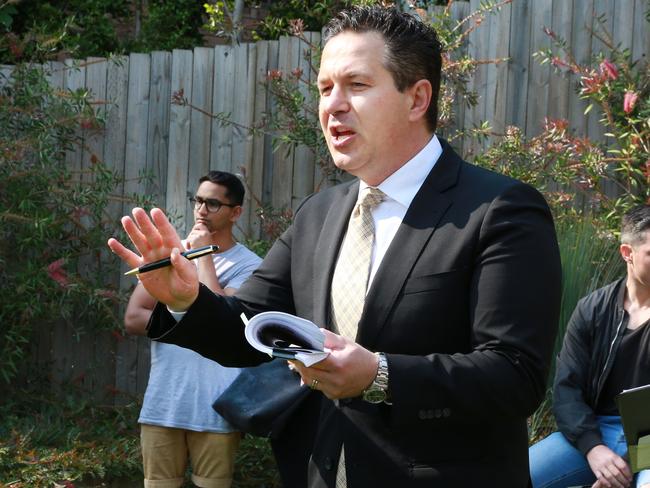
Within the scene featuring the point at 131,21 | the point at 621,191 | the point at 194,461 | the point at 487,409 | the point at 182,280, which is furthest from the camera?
the point at 131,21

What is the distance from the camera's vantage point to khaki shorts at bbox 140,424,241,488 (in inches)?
212

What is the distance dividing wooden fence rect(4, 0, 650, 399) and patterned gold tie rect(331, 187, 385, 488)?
4.18m

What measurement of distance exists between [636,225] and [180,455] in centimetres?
259

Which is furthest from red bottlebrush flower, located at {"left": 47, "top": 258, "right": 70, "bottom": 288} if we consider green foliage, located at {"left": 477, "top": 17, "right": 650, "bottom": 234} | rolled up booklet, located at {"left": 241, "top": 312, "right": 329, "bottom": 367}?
rolled up booklet, located at {"left": 241, "top": 312, "right": 329, "bottom": 367}

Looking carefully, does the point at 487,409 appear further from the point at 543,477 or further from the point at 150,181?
the point at 150,181

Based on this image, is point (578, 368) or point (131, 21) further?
point (131, 21)


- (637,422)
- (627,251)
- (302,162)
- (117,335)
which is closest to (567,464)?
(627,251)

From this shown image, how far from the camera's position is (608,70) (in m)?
6.45

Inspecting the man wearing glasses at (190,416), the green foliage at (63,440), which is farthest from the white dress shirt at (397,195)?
the green foliage at (63,440)

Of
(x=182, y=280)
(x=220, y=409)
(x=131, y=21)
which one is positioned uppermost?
(x=131, y=21)

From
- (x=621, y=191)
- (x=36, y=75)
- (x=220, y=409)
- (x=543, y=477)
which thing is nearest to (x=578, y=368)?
(x=543, y=477)

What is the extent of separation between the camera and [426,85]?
8.90 ft

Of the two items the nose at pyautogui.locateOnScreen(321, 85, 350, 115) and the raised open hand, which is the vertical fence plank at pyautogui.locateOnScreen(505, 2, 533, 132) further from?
the raised open hand

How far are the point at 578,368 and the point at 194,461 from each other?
204 cm
